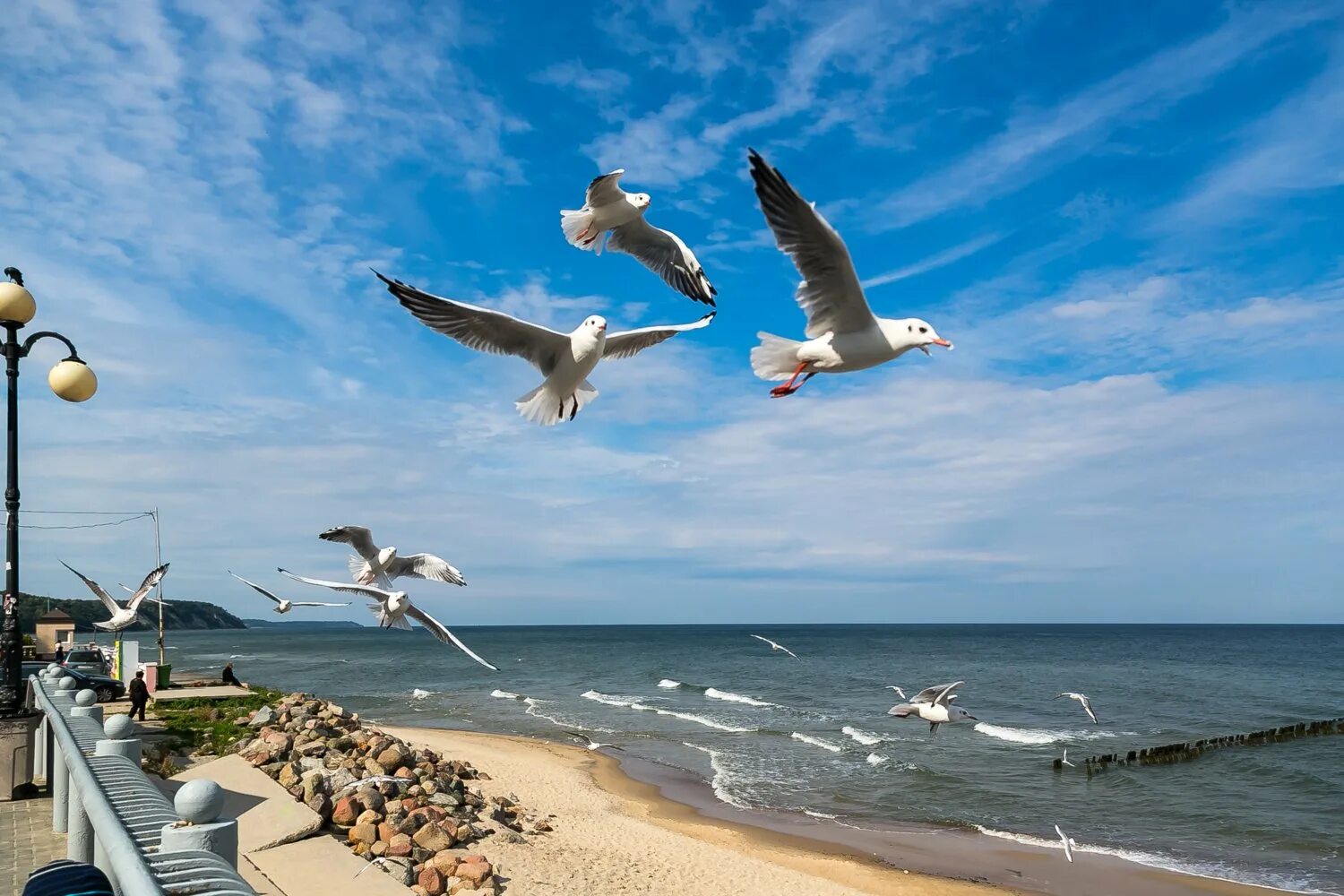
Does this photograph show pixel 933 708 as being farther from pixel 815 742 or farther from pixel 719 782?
pixel 815 742

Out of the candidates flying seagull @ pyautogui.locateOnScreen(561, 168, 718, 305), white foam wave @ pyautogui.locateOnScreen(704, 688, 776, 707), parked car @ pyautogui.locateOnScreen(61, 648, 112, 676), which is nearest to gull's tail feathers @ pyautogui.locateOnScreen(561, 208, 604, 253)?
flying seagull @ pyautogui.locateOnScreen(561, 168, 718, 305)

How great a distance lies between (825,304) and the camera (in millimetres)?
Result: 4602

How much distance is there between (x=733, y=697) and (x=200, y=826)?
41.1 meters

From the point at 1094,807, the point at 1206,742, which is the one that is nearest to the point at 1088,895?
the point at 1094,807

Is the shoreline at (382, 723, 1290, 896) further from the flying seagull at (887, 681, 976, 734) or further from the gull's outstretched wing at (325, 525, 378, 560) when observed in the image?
the gull's outstretched wing at (325, 525, 378, 560)

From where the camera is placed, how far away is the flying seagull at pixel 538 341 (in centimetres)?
534

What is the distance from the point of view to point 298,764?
11.7 m

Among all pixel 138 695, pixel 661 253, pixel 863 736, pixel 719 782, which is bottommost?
pixel 863 736

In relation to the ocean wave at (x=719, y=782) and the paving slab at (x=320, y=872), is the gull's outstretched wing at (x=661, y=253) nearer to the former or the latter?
the paving slab at (x=320, y=872)

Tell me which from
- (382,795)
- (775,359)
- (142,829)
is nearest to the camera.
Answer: (142,829)

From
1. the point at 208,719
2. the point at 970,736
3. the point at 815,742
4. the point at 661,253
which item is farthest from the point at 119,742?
the point at 970,736

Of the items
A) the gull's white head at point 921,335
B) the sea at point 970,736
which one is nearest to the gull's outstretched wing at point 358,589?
the gull's white head at point 921,335

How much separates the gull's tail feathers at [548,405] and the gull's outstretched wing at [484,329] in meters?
0.21

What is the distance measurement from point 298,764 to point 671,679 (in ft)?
139
